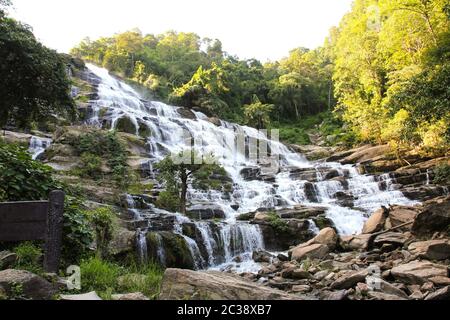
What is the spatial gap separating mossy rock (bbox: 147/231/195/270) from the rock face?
564 centimetres

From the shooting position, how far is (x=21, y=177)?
5328mm

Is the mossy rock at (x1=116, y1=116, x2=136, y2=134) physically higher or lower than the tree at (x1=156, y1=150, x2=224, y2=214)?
higher

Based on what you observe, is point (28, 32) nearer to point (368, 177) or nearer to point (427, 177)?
point (368, 177)

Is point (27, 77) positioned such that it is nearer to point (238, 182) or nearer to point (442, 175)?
point (238, 182)

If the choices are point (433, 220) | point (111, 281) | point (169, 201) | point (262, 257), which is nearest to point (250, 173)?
point (169, 201)

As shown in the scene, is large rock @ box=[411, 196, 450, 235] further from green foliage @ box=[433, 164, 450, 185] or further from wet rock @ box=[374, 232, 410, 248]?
A: green foliage @ box=[433, 164, 450, 185]

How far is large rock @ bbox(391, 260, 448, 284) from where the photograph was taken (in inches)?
232

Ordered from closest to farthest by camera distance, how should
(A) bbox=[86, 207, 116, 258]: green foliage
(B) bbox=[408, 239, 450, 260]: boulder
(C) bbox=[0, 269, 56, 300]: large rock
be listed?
(C) bbox=[0, 269, 56, 300]: large rock < (A) bbox=[86, 207, 116, 258]: green foliage < (B) bbox=[408, 239, 450, 260]: boulder

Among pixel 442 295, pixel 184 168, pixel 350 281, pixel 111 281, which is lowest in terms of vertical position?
pixel 350 281

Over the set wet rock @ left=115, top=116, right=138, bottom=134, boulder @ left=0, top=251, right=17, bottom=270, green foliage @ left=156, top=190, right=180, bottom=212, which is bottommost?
boulder @ left=0, top=251, right=17, bottom=270

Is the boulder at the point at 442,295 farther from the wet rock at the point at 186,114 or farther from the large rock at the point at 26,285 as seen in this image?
the wet rock at the point at 186,114

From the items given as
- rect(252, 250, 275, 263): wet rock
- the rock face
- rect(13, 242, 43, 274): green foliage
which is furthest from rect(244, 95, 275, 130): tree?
the rock face

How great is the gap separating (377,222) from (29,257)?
970 cm

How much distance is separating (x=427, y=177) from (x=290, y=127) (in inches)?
922
